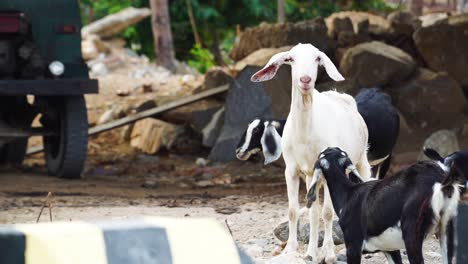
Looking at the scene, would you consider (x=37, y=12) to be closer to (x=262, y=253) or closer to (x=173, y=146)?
(x=173, y=146)

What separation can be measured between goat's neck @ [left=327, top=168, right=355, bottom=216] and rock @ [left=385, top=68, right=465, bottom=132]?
8872 mm

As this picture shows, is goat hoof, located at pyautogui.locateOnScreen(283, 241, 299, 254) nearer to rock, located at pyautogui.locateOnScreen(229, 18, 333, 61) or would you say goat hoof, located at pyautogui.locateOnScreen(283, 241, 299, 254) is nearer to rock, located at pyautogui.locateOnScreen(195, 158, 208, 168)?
rock, located at pyautogui.locateOnScreen(195, 158, 208, 168)

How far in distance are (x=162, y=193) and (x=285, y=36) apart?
4.47m

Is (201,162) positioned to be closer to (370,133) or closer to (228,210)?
(228,210)

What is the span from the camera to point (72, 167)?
14.5m

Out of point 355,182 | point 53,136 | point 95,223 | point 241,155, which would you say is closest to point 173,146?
point 53,136

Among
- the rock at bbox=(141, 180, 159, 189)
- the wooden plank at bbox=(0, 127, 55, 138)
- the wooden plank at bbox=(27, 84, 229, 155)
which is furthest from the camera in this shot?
the wooden plank at bbox=(27, 84, 229, 155)

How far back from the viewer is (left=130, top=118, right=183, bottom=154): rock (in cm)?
1748

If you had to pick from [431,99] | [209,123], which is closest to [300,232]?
[209,123]

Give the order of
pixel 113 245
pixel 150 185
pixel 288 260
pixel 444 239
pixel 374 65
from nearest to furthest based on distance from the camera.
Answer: pixel 113 245, pixel 444 239, pixel 288 260, pixel 150 185, pixel 374 65

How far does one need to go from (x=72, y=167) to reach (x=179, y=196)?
1664 millimetres

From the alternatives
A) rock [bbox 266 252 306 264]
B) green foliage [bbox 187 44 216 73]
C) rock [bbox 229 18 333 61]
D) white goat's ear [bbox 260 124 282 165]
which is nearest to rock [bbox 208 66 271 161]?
rock [bbox 229 18 333 61]

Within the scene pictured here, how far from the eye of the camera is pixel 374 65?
1681 cm

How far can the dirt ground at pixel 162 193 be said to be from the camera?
35.9 feet
